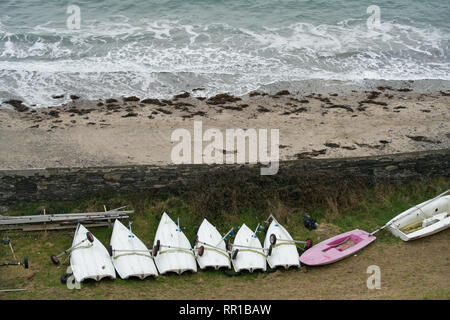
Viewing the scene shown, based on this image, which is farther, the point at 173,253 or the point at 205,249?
the point at 205,249

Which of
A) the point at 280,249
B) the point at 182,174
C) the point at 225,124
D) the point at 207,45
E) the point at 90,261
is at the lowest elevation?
the point at 280,249

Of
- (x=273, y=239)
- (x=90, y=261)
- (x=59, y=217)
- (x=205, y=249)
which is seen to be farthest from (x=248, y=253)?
(x=59, y=217)

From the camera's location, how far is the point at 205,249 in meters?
10.6

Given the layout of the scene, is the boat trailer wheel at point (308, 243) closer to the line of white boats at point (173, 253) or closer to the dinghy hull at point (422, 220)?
the line of white boats at point (173, 253)

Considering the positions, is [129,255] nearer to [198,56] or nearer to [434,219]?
[434,219]

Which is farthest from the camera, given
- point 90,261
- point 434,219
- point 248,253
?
point 434,219

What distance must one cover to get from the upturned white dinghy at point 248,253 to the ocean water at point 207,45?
9865 millimetres

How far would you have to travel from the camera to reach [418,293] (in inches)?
352

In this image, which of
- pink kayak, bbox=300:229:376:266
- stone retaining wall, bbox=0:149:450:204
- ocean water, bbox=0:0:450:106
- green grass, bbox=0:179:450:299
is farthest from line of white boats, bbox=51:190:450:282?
ocean water, bbox=0:0:450:106

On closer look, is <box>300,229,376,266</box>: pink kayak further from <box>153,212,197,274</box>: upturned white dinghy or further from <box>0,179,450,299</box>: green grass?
<box>153,212,197,274</box>: upturned white dinghy

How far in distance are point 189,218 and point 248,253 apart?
2.25m

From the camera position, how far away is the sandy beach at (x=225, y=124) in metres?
14.1

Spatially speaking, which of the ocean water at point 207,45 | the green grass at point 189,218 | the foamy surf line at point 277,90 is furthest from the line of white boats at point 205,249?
the ocean water at point 207,45

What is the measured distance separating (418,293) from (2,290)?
8845 mm
